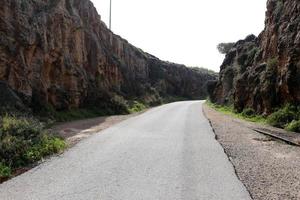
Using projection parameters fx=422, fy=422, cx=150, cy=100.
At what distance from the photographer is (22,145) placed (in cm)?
1175

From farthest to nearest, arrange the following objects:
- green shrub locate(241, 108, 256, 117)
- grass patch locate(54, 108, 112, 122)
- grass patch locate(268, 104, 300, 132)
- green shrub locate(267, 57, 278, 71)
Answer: green shrub locate(241, 108, 256, 117), green shrub locate(267, 57, 278, 71), grass patch locate(54, 108, 112, 122), grass patch locate(268, 104, 300, 132)

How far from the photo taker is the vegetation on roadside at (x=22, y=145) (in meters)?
10.9

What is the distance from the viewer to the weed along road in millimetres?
8117

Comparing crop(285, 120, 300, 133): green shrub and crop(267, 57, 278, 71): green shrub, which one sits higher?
crop(267, 57, 278, 71): green shrub

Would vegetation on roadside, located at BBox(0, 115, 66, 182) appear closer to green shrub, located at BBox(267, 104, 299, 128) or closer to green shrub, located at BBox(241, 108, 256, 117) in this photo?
green shrub, located at BBox(267, 104, 299, 128)

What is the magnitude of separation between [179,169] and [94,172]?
6.98ft

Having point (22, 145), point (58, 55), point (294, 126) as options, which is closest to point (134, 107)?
point (58, 55)

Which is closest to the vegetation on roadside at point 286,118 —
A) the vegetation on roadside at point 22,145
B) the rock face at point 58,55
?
the vegetation on roadside at point 22,145

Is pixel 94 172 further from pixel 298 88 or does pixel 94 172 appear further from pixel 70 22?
pixel 70 22

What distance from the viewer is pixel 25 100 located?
2312 cm

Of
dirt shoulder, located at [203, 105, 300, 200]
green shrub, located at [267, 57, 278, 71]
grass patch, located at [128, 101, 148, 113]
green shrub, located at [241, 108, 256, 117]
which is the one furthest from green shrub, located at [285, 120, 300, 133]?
grass patch, located at [128, 101, 148, 113]

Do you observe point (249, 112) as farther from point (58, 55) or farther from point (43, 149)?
point (43, 149)

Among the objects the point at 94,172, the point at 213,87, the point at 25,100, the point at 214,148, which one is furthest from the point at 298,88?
the point at 213,87

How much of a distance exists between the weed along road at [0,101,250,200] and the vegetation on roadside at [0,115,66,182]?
469 mm
